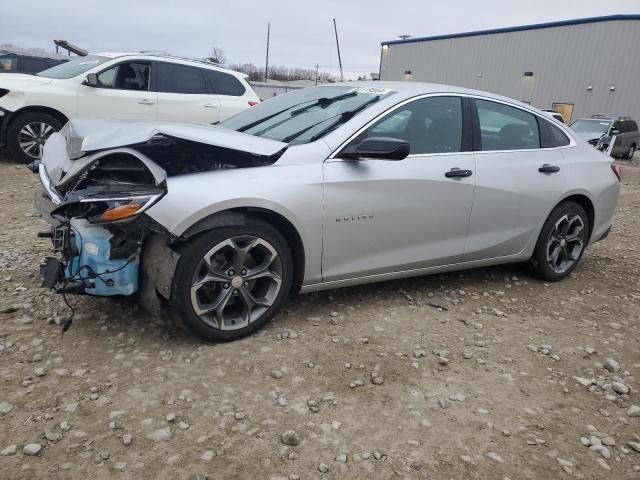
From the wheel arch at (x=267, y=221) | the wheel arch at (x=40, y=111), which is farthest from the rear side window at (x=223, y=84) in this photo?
the wheel arch at (x=267, y=221)

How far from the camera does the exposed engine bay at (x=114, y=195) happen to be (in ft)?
8.81

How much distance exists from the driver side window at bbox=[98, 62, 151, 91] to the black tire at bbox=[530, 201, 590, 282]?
19.6 feet

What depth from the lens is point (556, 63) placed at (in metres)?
26.8

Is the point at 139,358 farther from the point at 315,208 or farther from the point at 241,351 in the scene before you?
the point at 315,208

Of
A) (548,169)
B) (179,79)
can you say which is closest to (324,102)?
(548,169)

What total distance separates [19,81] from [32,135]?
2.41 feet

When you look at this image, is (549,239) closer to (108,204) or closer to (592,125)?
(108,204)

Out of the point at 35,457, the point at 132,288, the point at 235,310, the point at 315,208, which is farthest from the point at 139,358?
the point at 315,208

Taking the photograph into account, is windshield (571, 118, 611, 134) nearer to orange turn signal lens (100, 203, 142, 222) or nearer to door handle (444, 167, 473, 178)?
door handle (444, 167, 473, 178)

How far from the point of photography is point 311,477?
2066 mm

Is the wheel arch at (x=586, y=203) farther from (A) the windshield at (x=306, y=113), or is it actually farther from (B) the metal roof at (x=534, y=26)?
(B) the metal roof at (x=534, y=26)

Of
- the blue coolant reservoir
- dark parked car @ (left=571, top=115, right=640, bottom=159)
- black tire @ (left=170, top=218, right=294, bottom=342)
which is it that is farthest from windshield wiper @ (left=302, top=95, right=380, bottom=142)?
dark parked car @ (left=571, top=115, right=640, bottom=159)

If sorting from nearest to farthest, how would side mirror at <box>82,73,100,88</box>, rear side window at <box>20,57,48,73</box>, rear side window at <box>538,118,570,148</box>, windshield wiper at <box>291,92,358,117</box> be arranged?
1. windshield wiper at <box>291,92,358,117</box>
2. rear side window at <box>538,118,570,148</box>
3. side mirror at <box>82,73,100,88</box>
4. rear side window at <box>20,57,48,73</box>

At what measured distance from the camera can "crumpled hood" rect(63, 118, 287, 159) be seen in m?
2.78
